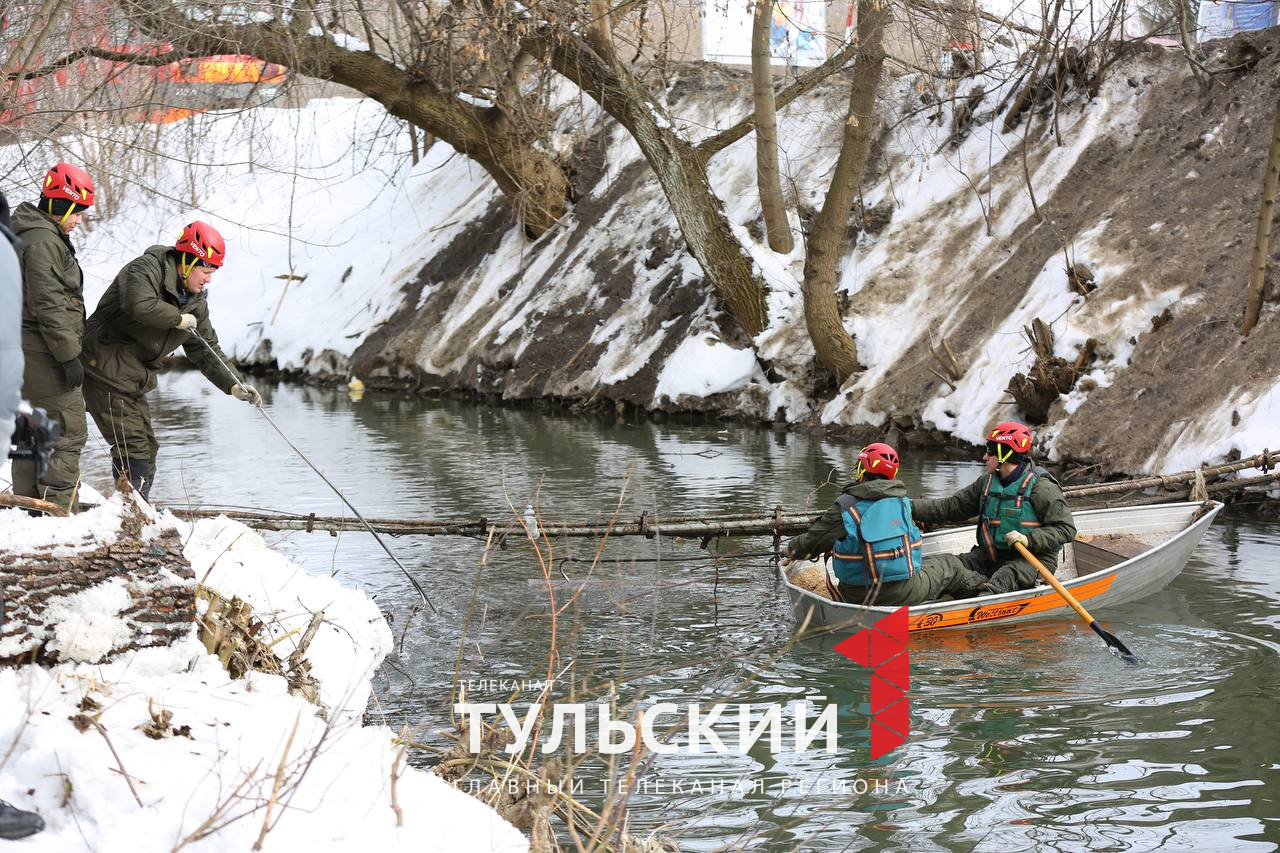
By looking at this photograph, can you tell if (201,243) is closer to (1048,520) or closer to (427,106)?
(1048,520)

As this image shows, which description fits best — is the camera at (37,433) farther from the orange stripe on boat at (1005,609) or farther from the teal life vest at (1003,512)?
the teal life vest at (1003,512)

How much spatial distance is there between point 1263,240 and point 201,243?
31.9 ft

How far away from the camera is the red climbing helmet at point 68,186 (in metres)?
6.68

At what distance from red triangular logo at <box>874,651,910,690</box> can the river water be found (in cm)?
10

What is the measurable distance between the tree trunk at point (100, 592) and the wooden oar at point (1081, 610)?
5121 mm

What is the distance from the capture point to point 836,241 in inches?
664

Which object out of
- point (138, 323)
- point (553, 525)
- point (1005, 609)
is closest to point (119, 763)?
point (138, 323)

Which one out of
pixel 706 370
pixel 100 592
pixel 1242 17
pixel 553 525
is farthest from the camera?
pixel 1242 17

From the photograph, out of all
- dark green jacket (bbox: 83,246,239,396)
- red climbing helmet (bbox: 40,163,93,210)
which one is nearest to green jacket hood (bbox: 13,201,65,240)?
red climbing helmet (bbox: 40,163,93,210)

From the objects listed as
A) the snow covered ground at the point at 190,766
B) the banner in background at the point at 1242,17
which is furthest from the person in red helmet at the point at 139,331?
the banner in background at the point at 1242,17

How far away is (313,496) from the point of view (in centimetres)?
1229

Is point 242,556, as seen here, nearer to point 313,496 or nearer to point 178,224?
point 313,496

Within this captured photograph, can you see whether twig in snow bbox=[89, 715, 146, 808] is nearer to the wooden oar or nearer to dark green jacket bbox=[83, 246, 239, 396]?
dark green jacket bbox=[83, 246, 239, 396]

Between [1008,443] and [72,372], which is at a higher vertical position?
[72,372]
